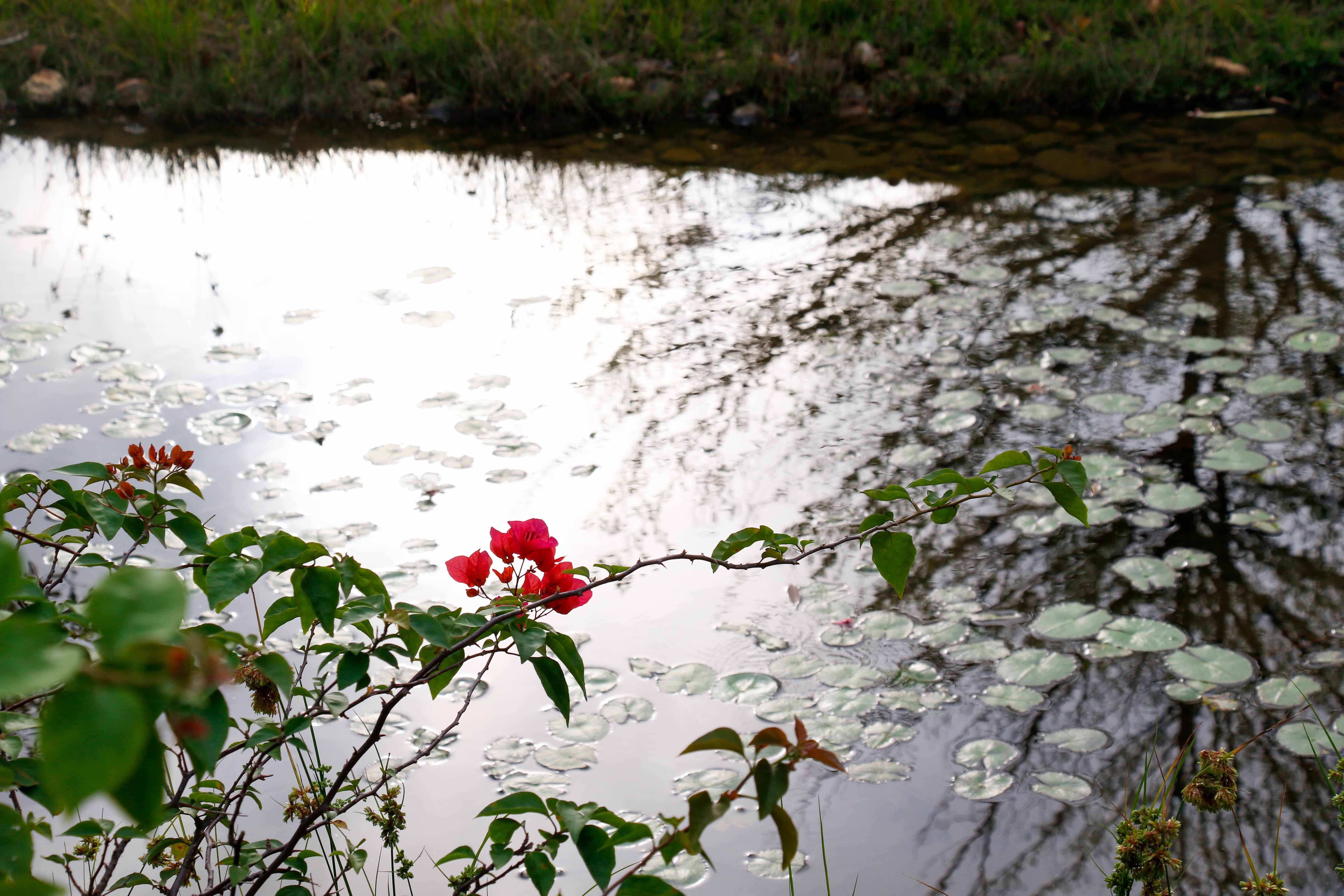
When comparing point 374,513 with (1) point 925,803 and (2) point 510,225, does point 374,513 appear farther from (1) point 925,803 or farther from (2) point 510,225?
(2) point 510,225

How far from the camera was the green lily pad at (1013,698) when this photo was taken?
5.79 ft

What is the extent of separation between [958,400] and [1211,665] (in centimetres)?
107

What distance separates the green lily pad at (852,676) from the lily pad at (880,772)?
0.18 m

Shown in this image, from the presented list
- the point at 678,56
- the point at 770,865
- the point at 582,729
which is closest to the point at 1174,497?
the point at 770,865

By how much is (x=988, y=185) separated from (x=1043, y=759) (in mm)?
3070

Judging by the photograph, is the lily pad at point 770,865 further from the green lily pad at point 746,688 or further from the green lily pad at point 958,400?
the green lily pad at point 958,400

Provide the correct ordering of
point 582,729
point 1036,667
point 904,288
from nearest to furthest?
point 582,729 < point 1036,667 < point 904,288

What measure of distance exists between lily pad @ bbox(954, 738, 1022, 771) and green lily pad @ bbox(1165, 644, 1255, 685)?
393mm

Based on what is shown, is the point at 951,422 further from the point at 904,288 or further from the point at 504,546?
the point at 504,546

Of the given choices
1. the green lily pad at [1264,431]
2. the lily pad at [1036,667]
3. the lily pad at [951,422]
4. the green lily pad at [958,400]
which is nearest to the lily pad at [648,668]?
the lily pad at [1036,667]

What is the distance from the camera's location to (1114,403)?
8.74ft

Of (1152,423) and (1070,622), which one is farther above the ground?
(1152,423)

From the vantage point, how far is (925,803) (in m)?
1.59

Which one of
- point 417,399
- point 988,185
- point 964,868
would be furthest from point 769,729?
point 988,185
